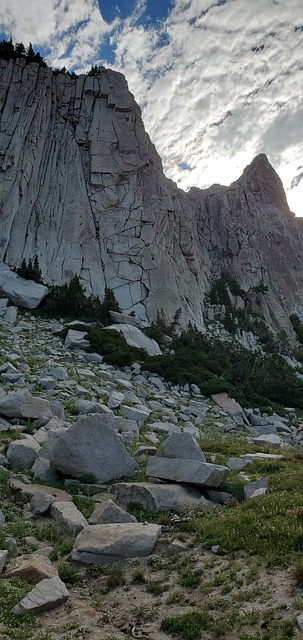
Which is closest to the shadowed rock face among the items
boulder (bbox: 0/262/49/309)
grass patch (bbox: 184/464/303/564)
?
boulder (bbox: 0/262/49/309)

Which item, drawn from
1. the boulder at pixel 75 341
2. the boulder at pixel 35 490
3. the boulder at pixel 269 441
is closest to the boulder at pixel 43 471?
the boulder at pixel 35 490

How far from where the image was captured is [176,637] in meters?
5.77

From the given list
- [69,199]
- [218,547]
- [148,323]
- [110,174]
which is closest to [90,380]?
[218,547]

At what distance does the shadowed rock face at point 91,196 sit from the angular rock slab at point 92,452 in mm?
31033

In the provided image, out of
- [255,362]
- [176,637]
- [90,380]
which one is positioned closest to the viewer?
[176,637]

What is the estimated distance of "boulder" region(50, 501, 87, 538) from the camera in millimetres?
8836

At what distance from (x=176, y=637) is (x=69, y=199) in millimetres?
45988

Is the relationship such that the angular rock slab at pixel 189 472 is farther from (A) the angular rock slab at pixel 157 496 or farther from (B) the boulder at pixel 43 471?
(B) the boulder at pixel 43 471

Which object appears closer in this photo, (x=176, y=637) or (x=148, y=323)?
(x=176, y=637)

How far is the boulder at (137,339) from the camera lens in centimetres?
3284

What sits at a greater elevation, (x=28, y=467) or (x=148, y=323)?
(x=148, y=323)

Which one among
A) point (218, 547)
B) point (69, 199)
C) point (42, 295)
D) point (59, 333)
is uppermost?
point (69, 199)

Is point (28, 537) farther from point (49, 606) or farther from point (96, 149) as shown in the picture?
point (96, 149)

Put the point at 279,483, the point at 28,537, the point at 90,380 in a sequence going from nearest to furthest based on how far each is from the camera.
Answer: the point at 28,537 < the point at 279,483 < the point at 90,380
